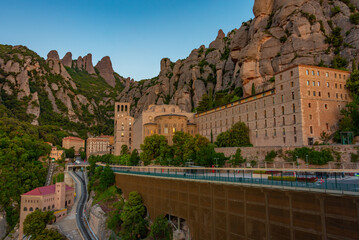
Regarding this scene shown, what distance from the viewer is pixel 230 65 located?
351 ft

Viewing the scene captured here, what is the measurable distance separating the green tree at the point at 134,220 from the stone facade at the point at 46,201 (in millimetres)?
27863

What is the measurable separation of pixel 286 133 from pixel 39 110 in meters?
136

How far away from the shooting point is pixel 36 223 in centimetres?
4491

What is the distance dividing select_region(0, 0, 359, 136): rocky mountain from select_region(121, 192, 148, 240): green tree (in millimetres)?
47037

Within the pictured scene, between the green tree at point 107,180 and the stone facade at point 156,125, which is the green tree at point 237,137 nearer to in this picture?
the stone facade at point 156,125

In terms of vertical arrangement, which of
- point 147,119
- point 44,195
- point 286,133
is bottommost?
point 44,195

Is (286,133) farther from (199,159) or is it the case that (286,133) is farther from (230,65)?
(230,65)

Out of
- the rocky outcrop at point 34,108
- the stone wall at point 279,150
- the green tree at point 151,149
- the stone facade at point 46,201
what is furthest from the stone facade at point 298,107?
the rocky outcrop at point 34,108

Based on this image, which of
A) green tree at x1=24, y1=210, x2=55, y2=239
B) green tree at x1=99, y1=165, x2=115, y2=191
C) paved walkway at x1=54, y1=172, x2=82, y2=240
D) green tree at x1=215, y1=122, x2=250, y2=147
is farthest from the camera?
green tree at x1=215, y1=122, x2=250, y2=147

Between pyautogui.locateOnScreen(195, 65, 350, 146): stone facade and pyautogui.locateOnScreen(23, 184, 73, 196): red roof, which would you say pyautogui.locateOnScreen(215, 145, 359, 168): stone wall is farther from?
pyautogui.locateOnScreen(23, 184, 73, 196): red roof

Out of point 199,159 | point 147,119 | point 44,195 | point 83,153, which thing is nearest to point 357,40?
point 199,159

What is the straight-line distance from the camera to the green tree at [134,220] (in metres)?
31.4

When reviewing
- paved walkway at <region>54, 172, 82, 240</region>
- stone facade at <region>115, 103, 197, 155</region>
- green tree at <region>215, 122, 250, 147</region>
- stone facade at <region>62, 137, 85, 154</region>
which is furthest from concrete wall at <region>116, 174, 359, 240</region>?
stone facade at <region>62, 137, 85, 154</region>

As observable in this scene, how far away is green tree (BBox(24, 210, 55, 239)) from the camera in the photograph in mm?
43969
